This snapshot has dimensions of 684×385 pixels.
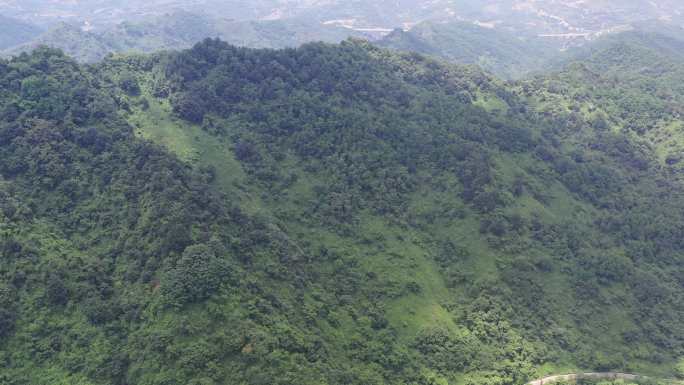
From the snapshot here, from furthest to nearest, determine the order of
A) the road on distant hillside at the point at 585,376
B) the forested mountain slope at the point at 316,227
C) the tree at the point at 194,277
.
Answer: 1. the road on distant hillside at the point at 585,376
2. the forested mountain slope at the point at 316,227
3. the tree at the point at 194,277

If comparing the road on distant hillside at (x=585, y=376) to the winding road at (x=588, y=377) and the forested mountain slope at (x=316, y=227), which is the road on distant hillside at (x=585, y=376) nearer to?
the winding road at (x=588, y=377)

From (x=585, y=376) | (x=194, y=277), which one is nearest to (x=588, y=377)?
(x=585, y=376)

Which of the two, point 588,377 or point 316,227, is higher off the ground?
point 316,227

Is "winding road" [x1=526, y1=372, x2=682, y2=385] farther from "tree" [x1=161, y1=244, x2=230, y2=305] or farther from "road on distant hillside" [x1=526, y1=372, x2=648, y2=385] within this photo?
"tree" [x1=161, y1=244, x2=230, y2=305]

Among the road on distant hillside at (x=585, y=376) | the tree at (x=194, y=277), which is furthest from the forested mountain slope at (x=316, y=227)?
the road on distant hillside at (x=585, y=376)

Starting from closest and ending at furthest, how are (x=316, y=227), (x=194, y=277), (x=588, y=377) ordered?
(x=194, y=277) → (x=588, y=377) → (x=316, y=227)

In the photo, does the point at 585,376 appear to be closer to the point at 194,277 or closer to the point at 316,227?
the point at 316,227

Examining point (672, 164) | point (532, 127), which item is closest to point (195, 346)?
A: point (532, 127)

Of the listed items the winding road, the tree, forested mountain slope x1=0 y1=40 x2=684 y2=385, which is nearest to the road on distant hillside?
the winding road
